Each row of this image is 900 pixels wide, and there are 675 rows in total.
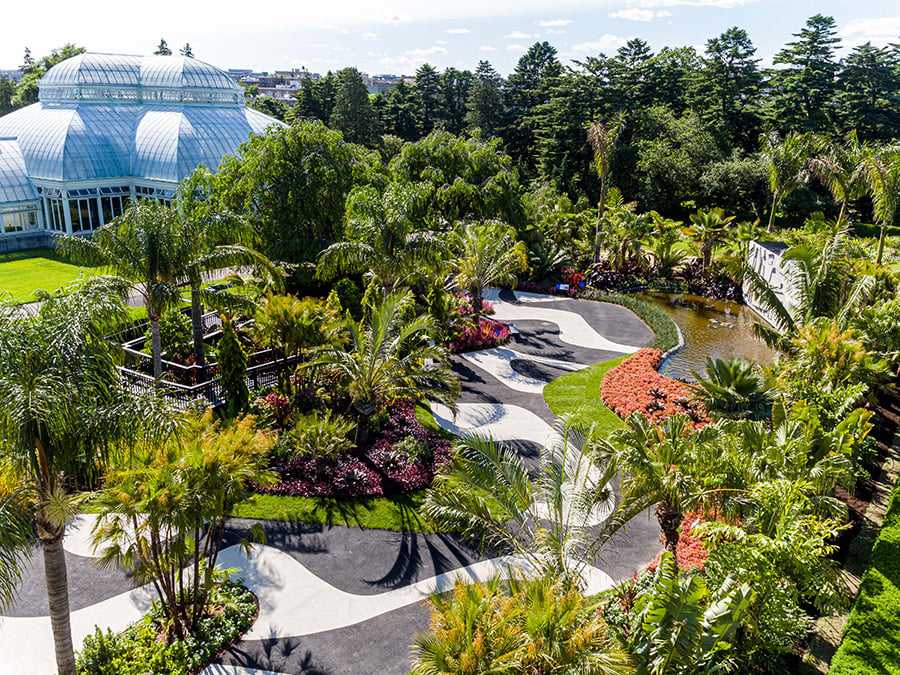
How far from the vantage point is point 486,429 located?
18531mm

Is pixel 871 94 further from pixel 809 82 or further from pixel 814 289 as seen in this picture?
pixel 814 289

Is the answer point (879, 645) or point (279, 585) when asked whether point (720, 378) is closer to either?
point (879, 645)

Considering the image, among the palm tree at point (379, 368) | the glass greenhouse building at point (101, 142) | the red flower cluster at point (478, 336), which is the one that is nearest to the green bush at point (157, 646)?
the palm tree at point (379, 368)

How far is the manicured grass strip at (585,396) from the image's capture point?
1894cm

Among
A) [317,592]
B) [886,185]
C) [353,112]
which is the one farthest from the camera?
[353,112]

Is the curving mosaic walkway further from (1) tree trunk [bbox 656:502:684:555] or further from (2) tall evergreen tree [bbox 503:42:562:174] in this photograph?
(2) tall evergreen tree [bbox 503:42:562:174]

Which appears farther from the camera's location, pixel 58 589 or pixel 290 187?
pixel 290 187

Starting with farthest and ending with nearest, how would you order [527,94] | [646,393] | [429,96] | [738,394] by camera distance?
[429,96] < [527,94] < [646,393] < [738,394]

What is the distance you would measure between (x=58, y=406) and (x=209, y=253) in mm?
12239

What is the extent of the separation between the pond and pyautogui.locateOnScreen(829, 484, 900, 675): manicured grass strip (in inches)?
352

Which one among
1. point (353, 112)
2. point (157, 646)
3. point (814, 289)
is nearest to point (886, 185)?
point (814, 289)

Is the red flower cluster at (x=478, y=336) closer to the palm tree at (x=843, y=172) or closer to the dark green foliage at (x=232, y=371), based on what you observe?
the dark green foliage at (x=232, y=371)

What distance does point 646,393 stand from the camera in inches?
792

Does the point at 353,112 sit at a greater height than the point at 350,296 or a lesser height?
greater
